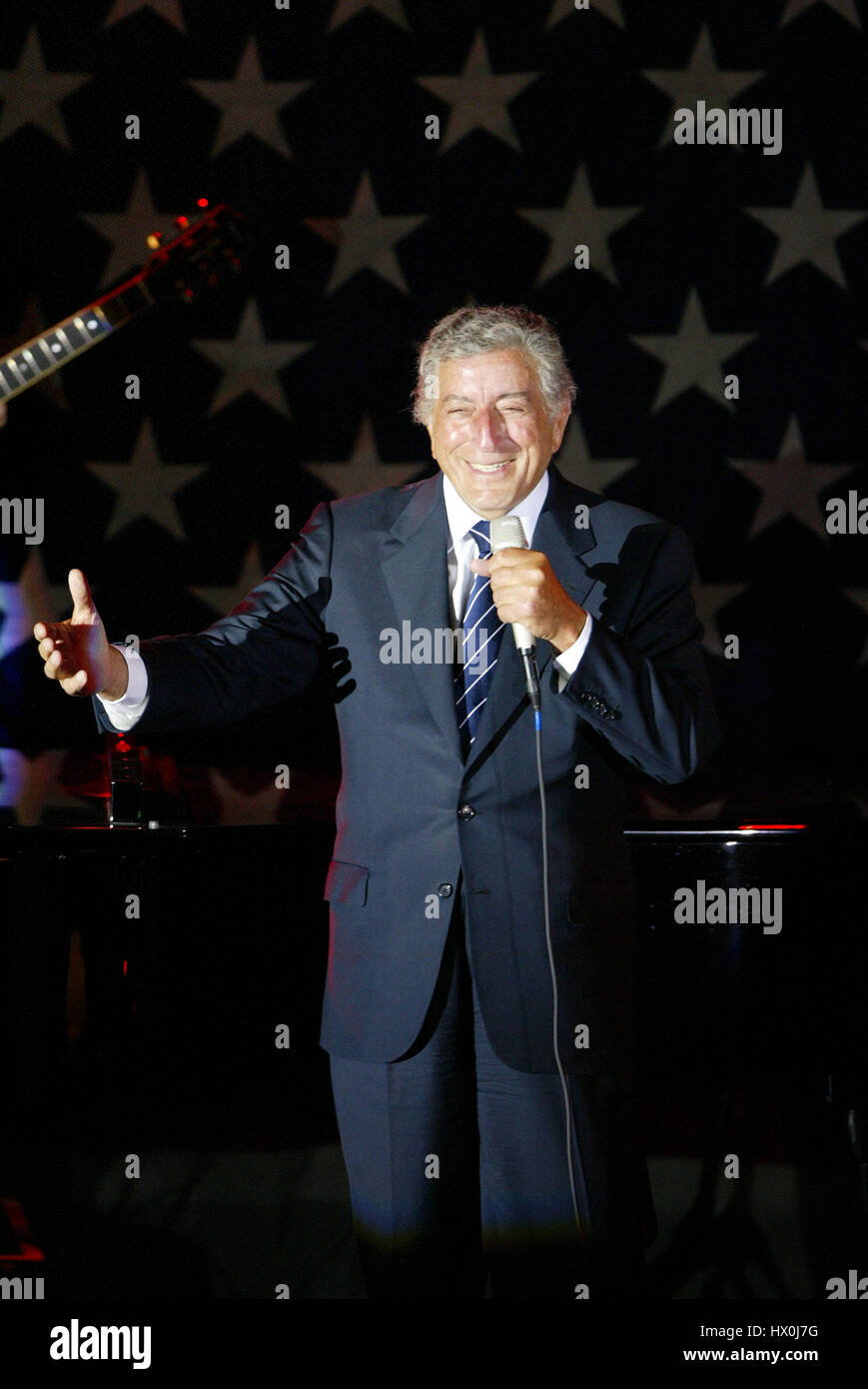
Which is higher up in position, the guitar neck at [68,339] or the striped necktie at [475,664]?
the guitar neck at [68,339]

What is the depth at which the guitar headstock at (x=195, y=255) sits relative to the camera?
11.0 ft

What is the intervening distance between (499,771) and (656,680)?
25cm

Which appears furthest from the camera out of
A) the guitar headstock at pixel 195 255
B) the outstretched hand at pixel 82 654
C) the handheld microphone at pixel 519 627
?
the guitar headstock at pixel 195 255

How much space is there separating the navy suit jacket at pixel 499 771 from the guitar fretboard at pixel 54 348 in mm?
1817

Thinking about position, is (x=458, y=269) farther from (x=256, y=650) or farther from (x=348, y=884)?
(x=348, y=884)

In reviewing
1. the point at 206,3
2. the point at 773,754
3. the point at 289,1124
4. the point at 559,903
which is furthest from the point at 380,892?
the point at 206,3

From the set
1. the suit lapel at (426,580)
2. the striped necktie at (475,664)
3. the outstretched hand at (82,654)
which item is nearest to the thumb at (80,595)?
the outstretched hand at (82,654)

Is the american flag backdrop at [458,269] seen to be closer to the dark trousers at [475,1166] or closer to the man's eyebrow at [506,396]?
the dark trousers at [475,1166]

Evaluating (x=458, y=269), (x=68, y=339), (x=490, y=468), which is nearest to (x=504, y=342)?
(x=490, y=468)

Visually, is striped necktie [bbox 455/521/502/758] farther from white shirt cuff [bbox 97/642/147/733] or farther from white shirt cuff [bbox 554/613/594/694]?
white shirt cuff [bbox 97/642/147/733]

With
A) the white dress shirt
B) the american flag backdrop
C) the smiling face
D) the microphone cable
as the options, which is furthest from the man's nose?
the american flag backdrop

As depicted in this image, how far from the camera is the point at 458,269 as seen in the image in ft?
11.5

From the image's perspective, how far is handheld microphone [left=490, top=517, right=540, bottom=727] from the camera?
5.15 feet

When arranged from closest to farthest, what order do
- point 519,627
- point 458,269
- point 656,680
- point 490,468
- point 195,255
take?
point 519,627, point 656,680, point 490,468, point 195,255, point 458,269
